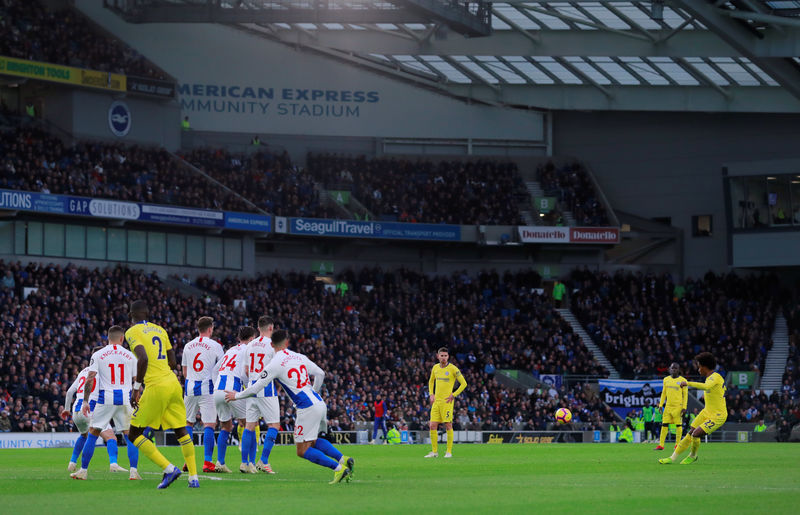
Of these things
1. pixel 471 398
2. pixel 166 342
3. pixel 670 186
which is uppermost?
pixel 670 186

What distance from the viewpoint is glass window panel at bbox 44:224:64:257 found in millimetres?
50844

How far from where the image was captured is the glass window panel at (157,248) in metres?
54.5

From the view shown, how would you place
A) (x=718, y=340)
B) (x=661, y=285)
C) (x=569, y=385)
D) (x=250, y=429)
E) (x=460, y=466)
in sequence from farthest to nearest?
1. (x=661, y=285)
2. (x=718, y=340)
3. (x=569, y=385)
4. (x=460, y=466)
5. (x=250, y=429)

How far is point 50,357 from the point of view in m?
40.9

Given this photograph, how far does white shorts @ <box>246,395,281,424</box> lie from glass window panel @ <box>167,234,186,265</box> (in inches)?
1445

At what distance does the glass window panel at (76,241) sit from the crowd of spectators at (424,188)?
14788 millimetres

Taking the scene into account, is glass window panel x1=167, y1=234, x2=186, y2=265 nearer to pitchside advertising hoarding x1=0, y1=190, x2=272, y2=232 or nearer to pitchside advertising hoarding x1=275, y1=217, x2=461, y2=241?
pitchside advertising hoarding x1=0, y1=190, x2=272, y2=232

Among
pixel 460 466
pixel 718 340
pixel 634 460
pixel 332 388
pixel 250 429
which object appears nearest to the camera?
pixel 250 429

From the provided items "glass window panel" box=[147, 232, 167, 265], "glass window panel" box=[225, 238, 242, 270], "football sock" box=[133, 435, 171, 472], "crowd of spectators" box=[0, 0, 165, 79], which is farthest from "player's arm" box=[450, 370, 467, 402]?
"crowd of spectators" box=[0, 0, 165, 79]

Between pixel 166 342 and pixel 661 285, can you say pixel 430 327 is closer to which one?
pixel 661 285

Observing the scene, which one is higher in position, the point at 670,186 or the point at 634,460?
the point at 670,186

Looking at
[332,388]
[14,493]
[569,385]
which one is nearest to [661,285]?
[569,385]

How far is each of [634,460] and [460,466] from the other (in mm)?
4383

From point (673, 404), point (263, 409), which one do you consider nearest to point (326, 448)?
point (263, 409)
